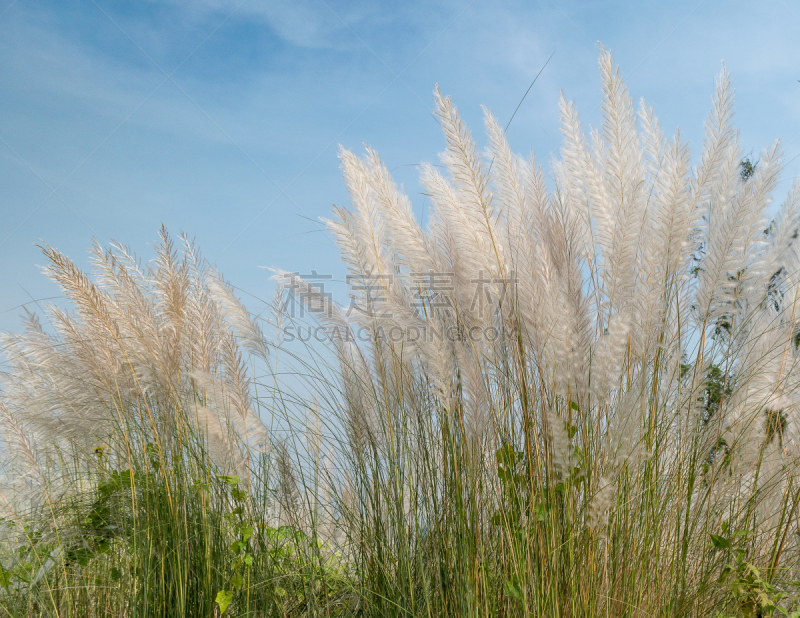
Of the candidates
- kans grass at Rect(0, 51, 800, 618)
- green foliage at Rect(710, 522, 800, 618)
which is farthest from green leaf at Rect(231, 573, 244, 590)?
green foliage at Rect(710, 522, 800, 618)

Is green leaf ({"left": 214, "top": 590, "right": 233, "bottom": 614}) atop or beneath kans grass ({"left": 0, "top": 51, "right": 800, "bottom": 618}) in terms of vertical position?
beneath

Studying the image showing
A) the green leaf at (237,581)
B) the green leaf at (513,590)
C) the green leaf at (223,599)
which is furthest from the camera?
the green leaf at (237,581)

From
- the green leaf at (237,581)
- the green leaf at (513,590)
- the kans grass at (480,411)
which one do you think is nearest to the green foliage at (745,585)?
the kans grass at (480,411)

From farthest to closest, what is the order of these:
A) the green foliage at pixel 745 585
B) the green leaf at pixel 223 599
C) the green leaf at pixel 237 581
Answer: the green leaf at pixel 237 581 → the green leaf at pixel 223 599 → the green foliage at pixel 745 585

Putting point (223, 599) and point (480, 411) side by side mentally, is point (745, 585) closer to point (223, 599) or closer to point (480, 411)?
point (480, 411)

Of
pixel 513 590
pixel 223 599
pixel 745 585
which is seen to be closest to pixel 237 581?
pixel 223 599

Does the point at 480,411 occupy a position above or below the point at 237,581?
above

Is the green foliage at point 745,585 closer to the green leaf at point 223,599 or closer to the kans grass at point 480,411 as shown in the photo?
the kans grass at point 480,411

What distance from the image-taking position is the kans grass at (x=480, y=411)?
1.77 meters

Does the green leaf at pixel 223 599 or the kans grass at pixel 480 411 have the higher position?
the kans grass at pixel 480 411

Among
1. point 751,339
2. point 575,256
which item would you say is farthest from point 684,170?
point 751,339

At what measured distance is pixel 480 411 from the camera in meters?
1.75

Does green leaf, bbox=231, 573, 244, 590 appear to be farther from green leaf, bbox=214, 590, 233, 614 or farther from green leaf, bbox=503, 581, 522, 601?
green leaf, bbox=503, 581, 522, 601

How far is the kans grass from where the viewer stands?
69.6 inches
